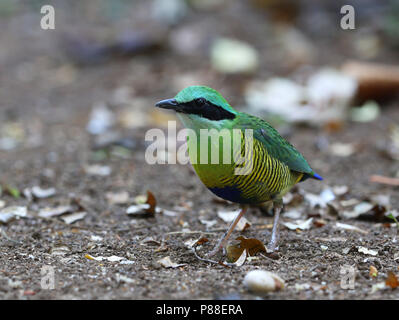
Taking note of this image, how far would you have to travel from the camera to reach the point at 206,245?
4402 millimetres

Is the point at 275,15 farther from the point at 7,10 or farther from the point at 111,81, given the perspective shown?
the point at 7,10

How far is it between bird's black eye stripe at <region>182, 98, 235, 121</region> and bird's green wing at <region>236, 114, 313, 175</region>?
0.22 meters

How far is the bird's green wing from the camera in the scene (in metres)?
4.20

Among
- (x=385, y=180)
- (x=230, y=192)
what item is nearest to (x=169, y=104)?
(x=230, y=192)

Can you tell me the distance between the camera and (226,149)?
392 cm

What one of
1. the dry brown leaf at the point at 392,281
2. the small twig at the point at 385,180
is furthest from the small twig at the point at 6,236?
the small twig at the point at 385,180

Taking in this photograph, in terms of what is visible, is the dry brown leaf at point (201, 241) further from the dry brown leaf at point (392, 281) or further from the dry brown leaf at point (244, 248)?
the dry brown leaf at point (392, 281)

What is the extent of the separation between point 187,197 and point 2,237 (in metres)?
1.98

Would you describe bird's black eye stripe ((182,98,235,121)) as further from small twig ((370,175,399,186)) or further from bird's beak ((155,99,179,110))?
small twig ((370,175,399,186))

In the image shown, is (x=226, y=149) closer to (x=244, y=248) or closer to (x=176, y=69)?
(x=244, y=248)

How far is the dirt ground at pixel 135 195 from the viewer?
3.48 meters

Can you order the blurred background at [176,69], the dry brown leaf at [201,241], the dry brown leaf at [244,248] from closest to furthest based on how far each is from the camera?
the dry brown leaf at [244,248]
the dry brown leaf at [201,241]
the blurred background at [176,69]
